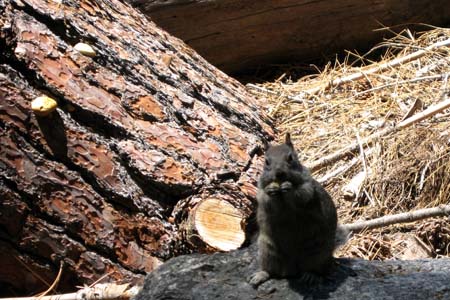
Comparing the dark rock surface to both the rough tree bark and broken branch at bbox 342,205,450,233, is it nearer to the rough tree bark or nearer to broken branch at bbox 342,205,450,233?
the rough tree bark

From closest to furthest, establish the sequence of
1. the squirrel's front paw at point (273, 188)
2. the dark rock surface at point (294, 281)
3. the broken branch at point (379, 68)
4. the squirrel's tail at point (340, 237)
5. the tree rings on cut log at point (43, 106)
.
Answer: the squirrel's front paw at point (273, 188) → the dark rock surface at point (294, 281) → the squirrel's tail at point (340, 237) → the tree rings on cut log at point (43, 106) → the broken branch at point (379, 68)

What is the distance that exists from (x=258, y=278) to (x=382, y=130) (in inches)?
92.7

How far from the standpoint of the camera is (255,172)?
5.20 m

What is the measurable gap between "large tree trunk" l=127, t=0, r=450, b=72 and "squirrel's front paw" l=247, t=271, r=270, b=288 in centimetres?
341

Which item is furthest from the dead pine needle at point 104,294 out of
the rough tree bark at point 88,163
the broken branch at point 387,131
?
the broken branch at point 387,131

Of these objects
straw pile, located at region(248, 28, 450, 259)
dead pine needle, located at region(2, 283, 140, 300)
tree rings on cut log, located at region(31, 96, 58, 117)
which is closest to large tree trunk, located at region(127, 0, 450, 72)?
straw pile, located at region(248, 28, 450, 259)

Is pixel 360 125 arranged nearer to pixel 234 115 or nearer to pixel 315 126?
pixel 315 126

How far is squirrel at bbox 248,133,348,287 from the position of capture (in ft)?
12.4

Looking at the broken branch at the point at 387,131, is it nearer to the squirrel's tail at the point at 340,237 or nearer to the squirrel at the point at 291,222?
the squirrel's tail at the point at 340,237

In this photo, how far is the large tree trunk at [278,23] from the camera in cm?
704

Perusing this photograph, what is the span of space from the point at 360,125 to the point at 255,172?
143 cm

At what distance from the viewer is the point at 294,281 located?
4.00 meters

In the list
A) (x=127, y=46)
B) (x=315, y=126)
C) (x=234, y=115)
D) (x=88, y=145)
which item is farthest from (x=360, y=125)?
(x=88, y=145)

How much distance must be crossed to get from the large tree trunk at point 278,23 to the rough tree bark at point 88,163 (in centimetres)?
→ 187
